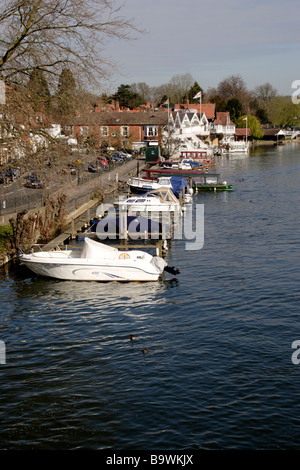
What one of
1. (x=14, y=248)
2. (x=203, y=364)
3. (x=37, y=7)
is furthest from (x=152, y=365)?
(x=14, y=248)

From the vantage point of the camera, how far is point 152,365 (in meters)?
17.8

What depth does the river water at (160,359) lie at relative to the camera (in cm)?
1405

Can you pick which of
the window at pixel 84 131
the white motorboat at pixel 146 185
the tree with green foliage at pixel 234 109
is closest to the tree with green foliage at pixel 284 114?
the tree with green foliage at pixel 234 109

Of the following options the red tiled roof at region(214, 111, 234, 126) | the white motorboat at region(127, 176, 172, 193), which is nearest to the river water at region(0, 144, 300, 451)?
the white motorboat at region(127, 176, 172, 193)

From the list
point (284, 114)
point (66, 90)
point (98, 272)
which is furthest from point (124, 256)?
point (284, 114)

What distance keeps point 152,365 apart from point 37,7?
12243mm

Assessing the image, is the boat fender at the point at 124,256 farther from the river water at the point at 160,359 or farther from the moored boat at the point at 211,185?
the moored boat at the point at 211,185

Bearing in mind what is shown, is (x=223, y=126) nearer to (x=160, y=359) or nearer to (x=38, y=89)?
(x=38, y=89)

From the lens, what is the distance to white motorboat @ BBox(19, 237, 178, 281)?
26.4 meters

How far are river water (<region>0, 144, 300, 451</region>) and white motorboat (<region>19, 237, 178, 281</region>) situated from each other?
0.51 meters

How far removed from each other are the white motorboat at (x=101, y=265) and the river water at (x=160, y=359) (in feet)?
1.67

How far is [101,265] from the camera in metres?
26.4
